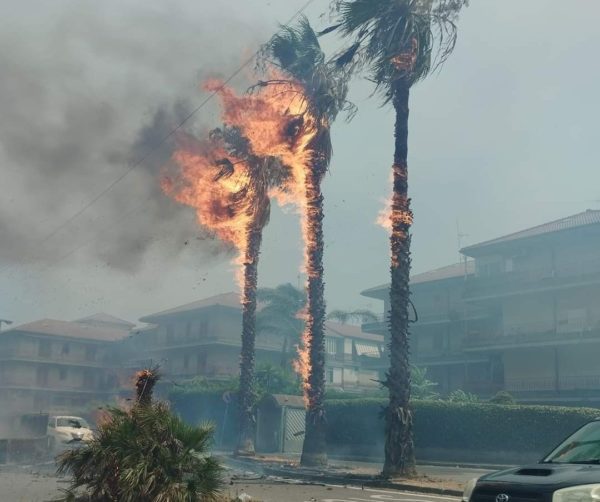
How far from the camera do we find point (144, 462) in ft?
28.2

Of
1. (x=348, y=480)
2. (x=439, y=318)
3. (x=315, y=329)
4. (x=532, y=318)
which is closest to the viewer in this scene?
(x=348, y=480)

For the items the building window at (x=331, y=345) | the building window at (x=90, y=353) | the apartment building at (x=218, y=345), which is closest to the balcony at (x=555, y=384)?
the apartment building at (x=218, y=345)

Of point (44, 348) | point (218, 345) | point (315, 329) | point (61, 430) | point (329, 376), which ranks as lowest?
point (61, 430)

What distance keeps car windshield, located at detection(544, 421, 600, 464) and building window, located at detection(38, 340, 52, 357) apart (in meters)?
69.3

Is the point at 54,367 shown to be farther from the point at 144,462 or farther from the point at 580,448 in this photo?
the point at 580,448

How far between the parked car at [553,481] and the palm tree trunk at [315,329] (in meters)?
18.3

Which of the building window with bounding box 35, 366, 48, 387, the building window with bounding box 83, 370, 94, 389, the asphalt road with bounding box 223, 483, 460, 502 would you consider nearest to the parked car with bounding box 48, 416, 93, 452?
the asphalt road with bounding box 223, 483, 460, 502

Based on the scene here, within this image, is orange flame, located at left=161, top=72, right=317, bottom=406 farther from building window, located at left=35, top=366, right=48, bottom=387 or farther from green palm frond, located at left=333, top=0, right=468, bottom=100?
building window, located at left=35, top=366, right=48, bottom=387

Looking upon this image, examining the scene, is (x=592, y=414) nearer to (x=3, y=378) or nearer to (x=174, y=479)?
(x=174, y=479)

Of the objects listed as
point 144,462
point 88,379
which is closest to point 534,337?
point 144,462

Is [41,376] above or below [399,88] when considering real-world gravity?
below

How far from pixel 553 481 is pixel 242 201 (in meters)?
26.4

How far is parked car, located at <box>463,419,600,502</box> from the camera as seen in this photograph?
5.33 m

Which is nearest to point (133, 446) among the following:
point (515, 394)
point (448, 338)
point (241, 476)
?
point (241, 476)
